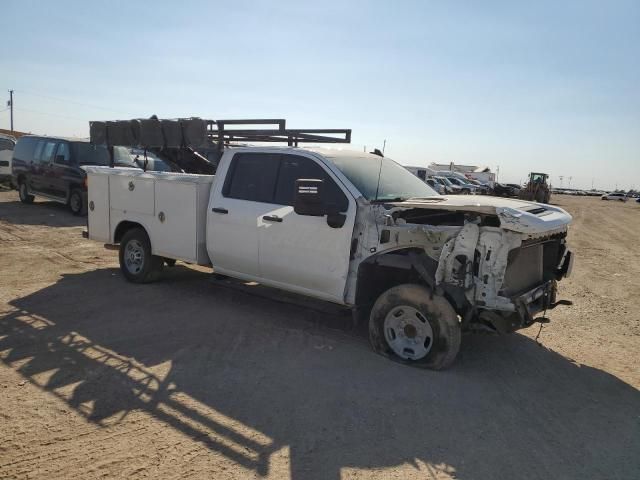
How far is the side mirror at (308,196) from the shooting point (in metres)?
4.68

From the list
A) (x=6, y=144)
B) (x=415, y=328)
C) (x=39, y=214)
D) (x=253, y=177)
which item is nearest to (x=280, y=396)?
(x=415, y=328)

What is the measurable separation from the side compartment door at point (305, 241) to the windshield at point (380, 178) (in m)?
0.23

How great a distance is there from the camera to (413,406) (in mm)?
3906

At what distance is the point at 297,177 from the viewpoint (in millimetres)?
5480

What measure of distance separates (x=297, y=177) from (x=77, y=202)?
10.5 metres

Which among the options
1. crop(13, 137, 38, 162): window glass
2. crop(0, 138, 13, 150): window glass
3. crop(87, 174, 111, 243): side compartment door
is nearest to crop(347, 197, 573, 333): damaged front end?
crop(87, 174, 111, 243): side compartment door

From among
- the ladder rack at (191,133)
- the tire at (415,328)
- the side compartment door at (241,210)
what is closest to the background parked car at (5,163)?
the ladder rack at (191,133)

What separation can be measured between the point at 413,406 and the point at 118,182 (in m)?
5.35

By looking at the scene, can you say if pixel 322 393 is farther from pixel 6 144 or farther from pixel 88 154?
pixel 6 144

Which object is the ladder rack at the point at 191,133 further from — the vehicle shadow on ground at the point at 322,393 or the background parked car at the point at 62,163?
the background parked car at the point at 62,163

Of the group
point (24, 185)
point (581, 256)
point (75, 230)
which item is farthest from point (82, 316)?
point (24, 185)

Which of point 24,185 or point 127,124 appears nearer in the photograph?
point 127,124

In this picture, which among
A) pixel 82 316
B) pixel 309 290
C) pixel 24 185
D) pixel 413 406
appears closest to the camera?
pixel 413 406

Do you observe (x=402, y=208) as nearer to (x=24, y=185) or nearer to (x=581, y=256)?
(x=581, y=256)
